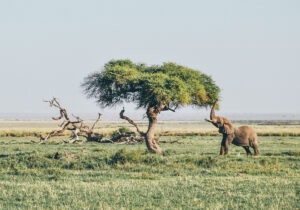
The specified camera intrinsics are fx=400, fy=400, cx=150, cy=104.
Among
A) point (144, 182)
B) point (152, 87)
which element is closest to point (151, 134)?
point (152, 87)

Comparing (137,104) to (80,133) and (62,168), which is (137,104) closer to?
(62,168)

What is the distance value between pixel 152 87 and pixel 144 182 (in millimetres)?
10005

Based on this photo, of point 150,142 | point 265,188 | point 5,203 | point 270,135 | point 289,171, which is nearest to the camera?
point 5,203

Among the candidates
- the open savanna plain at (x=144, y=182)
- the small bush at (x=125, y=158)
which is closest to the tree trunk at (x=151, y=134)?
the open savanna plain at (x=144, y=182)

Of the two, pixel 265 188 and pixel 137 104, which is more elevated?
pixel 137 104

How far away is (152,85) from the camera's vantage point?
23.9 m

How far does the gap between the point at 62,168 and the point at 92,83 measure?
962 cm

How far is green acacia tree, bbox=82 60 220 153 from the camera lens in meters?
24.4

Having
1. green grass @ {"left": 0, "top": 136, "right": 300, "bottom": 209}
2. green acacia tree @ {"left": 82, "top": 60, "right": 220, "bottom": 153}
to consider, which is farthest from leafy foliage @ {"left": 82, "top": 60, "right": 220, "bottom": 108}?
green grass @ {"left": 0, "top": 136, "right": 300, "bottom": 209}

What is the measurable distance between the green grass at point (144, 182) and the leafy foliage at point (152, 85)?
4.96 meters

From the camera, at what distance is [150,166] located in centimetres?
1903

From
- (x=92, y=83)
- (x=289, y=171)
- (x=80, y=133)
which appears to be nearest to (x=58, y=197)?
(x=289, y=171)

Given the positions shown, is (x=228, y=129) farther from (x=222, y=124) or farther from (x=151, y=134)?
(x=151, y=134)

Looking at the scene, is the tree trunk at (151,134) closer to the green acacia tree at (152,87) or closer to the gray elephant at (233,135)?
the green acacia tree at (152,87)
